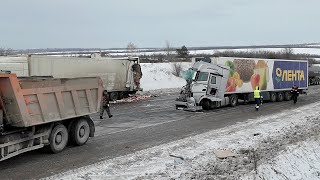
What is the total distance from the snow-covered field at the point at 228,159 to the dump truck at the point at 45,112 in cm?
173

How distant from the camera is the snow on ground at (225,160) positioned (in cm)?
915

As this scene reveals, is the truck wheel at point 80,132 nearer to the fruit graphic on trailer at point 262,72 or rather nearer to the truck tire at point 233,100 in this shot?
the truck tire at point 233,100

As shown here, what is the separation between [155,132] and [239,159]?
18.7 feet

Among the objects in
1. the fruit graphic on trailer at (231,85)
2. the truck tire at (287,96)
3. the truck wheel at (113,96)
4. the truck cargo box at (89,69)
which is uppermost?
the truck cargo box at (89,69)

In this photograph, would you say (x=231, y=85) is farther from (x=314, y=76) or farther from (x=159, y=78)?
(x=314, y=76)

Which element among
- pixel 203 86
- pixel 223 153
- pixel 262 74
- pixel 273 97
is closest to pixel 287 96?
pixel 273 97

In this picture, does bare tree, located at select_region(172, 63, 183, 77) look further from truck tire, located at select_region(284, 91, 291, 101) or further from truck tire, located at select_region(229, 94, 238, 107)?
truck tire, located at select_region(229, 94, 238, 107)

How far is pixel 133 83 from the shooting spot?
110 ft

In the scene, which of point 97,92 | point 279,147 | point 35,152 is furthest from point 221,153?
point 35,152

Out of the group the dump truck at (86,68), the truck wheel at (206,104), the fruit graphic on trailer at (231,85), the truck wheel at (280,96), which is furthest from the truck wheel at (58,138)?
the truck wheel at (280,96)

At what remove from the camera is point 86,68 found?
28500 mm

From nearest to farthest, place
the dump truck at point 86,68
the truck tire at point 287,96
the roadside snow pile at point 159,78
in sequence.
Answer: the dump truck at point 86,68 < the truck tire at point 287,96 < the roadside snow pile at point 159,78

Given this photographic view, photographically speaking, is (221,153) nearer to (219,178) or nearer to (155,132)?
(219,178)

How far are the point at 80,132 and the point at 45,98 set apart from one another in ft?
7.48
